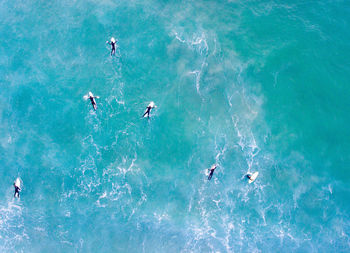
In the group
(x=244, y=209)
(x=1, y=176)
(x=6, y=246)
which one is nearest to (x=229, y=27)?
(x=244, y=209)

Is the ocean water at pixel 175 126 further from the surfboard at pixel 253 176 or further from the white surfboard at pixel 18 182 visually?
the surfboard at pixel 253 176

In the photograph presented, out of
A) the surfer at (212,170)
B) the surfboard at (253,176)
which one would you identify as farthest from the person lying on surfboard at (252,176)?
the surfer at (212,170)

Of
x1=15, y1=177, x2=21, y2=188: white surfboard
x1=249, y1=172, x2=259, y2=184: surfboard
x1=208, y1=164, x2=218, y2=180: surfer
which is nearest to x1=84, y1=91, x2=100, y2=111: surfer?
x1=15, y1=177, x2=21, y2=188: white surfboard

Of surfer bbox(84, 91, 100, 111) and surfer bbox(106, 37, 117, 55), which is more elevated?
surfer bbox(106, 37, 117, 55)

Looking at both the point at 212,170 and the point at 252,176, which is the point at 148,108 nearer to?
the point at 212,170

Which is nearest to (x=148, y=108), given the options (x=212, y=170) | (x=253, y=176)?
(x=212, y=170)

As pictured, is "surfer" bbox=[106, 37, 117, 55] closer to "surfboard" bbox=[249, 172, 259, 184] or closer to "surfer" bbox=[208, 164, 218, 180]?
"surfer" bbox=[208, 164, 218, 180]

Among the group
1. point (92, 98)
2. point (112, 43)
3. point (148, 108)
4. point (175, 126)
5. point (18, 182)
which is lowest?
point (18, 182)

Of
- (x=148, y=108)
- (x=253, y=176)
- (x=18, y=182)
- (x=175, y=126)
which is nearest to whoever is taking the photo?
(x=253, y=176)
